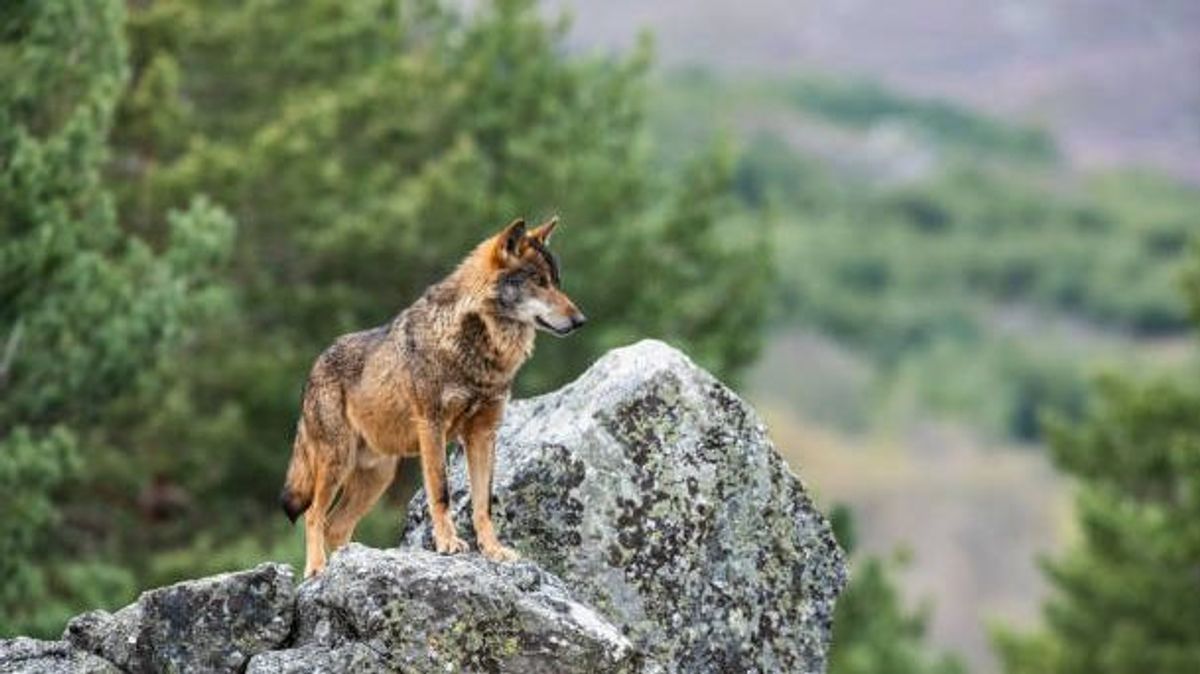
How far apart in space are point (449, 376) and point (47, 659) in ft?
8.20

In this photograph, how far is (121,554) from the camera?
88.3ft

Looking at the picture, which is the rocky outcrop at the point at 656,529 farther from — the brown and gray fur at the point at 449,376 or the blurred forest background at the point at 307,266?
the blurred forest background at the point at 307,266

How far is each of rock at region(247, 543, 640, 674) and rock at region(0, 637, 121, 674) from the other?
34.1 inches

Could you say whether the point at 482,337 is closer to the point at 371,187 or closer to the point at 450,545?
the point at 450,545

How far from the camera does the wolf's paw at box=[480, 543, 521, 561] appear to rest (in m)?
11.2

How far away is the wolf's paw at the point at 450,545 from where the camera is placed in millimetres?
11258

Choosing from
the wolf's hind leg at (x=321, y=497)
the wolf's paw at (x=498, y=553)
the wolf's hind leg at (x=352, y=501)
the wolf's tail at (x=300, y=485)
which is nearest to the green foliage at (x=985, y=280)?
the wolf's hind leg at (x=352, y=501)

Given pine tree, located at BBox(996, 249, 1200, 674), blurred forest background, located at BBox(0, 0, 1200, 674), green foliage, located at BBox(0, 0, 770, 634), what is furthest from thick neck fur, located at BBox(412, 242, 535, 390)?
pine tree, located at BBox(996, 249, 1200, 674)

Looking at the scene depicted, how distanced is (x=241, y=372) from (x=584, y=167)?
6.17 metres

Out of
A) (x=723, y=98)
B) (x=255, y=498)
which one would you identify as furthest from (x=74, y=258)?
(x=723, y=98)

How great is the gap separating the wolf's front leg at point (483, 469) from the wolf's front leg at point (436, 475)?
0.42 ft

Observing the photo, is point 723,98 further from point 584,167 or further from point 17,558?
point 17,558

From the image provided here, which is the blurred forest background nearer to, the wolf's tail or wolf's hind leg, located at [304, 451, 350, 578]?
the wolf's tail

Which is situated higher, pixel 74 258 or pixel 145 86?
pixel 145 86
